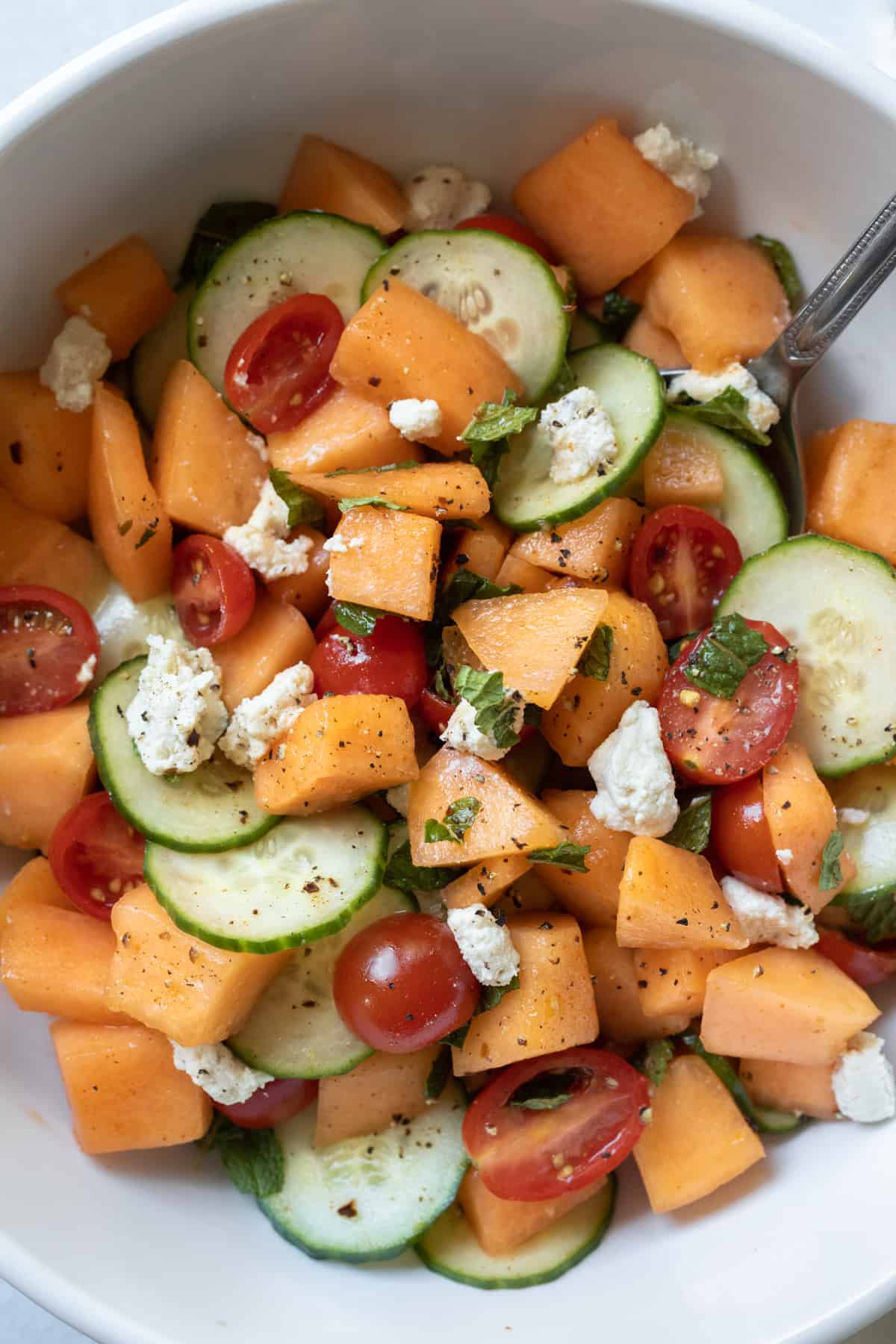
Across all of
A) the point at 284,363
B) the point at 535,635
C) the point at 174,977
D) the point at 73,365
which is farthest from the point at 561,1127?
the point at 73,365

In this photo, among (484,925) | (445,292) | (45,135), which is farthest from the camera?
(445,292)

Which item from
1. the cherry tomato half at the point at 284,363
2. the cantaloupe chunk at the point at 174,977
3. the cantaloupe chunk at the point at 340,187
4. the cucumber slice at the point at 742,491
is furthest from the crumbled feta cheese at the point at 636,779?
the cantaloupe chunk at the point at 340,187

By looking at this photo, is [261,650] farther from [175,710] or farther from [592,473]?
[592,473]

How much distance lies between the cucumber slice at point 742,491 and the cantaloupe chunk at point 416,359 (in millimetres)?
481

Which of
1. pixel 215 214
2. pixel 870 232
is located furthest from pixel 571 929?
pixel 215 214

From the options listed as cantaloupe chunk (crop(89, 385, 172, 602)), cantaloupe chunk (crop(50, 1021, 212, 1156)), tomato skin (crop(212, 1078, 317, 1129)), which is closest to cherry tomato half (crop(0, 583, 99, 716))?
cantaloupe chunk (crop(89, 385, 172, 602))

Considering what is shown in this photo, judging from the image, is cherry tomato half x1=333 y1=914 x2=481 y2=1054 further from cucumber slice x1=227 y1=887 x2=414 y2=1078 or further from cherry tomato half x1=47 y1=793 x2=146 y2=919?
cherry tomato half x1=47 y1=793 x2=146 y2=919

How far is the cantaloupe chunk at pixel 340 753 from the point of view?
2.35 m

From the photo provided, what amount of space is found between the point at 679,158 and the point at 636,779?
4.43ft

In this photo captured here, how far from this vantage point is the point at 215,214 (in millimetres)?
2637

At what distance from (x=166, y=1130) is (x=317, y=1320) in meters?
0.51

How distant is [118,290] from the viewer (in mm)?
2574

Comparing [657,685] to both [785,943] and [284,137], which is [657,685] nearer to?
[785,943]

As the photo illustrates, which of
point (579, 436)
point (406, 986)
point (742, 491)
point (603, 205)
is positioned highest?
point (603, 205)
